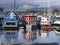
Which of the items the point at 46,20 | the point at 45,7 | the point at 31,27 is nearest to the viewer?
the point at 31,27

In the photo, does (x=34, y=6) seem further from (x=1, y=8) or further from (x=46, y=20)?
(x=46, y=20)

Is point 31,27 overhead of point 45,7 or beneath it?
beneath

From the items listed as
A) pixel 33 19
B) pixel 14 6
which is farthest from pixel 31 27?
pixel 14 6

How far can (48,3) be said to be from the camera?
29594mm

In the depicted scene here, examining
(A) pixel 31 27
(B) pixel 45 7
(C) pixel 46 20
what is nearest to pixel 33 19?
(C) pixel 46 20

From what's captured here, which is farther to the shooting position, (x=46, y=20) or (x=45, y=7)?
(x=45, y=7)

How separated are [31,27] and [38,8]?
8.55 meters

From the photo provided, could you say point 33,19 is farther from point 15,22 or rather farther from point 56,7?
point 56,7

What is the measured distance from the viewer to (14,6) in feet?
89.8

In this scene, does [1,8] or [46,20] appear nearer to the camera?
[46,20]

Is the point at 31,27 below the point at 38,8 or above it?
below

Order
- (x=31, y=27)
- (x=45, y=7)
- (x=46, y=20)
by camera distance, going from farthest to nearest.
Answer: (x=45, y=7), (x=46, y=20), (x=31, y=27)

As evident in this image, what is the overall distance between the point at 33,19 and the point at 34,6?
521cm

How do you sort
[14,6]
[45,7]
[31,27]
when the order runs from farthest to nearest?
[45,7] < [14,6] < [31,27]
